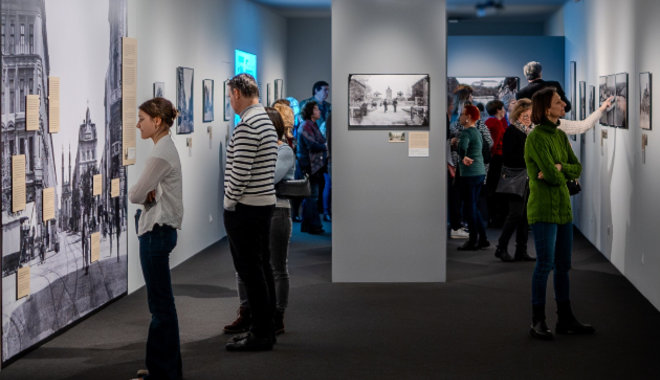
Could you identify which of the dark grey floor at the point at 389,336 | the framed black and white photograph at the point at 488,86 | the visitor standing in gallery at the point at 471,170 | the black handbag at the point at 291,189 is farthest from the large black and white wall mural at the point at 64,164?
the framed black and white photograph at the point at 488,86

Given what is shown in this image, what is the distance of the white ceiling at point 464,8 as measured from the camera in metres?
15.3

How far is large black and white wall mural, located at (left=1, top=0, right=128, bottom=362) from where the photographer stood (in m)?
6.00

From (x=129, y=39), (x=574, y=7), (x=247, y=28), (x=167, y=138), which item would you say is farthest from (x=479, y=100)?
(x=167, y=138)

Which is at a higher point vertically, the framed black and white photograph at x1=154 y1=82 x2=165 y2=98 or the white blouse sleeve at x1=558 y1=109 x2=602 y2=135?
the framed black and white photograph at x1=154 y1=82 x2=165 y2=98

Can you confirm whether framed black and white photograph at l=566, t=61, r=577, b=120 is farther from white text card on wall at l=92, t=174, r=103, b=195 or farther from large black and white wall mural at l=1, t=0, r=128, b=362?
white text card on wall at l=92, t=174, r=103, b=195

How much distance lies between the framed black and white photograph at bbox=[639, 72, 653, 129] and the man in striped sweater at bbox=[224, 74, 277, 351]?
11.5 ft

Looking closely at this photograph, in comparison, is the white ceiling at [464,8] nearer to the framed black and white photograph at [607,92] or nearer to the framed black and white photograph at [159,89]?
the framed black and white photograph at [607,92]

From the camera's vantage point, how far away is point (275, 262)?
6.64 metres

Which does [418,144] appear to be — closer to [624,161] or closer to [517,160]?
[517,160]

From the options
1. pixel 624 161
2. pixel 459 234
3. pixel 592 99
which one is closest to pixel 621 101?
pixel 624 161

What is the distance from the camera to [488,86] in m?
15.3

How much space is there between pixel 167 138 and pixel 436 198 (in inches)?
154

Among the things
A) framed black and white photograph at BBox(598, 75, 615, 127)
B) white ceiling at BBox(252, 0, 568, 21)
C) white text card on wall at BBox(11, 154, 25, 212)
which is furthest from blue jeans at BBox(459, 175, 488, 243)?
white text card on wall at BBox(11, 154, 25, 212)

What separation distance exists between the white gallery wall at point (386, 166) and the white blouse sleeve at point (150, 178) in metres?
3.63
